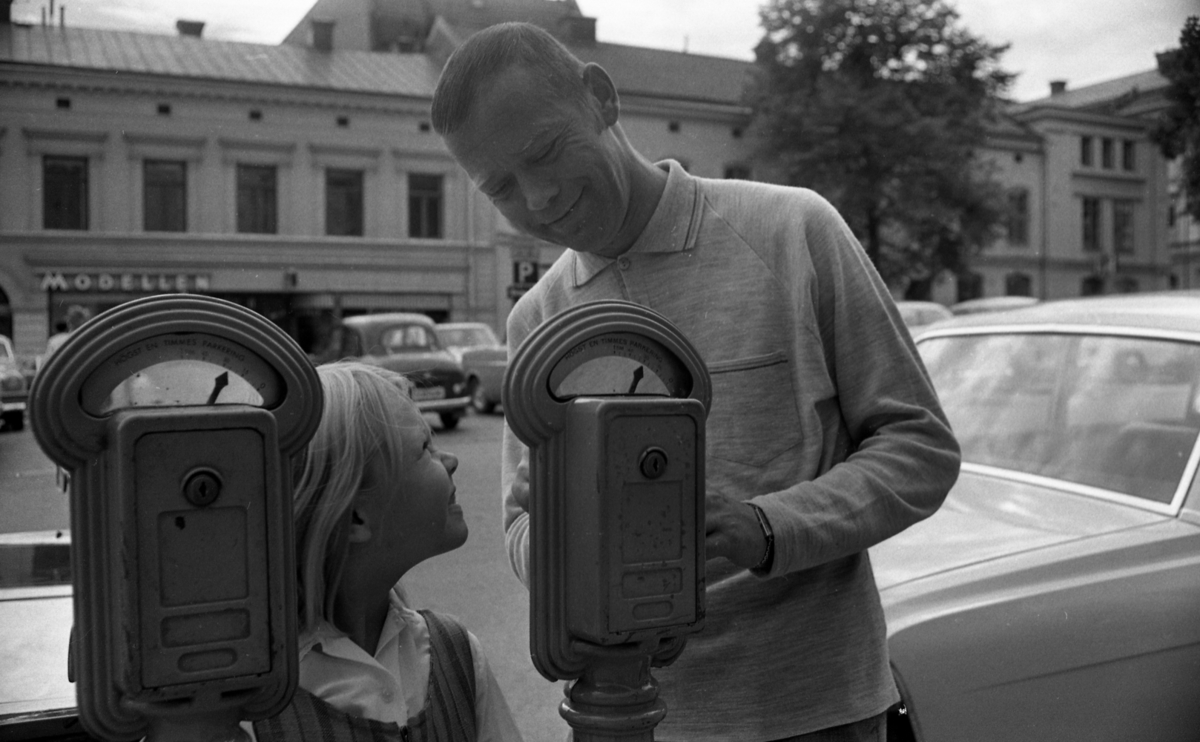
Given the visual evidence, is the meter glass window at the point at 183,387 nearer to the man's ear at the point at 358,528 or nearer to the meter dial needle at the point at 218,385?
the meter dial needle at the point at 218,385

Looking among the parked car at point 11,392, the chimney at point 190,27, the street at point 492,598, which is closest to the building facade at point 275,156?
the chimney at point 190,27

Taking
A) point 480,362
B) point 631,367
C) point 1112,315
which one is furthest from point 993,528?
point 480,362

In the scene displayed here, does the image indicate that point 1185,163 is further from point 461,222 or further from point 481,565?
point 481,565

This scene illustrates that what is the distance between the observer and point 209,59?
5.58ft

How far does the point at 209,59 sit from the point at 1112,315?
224cm

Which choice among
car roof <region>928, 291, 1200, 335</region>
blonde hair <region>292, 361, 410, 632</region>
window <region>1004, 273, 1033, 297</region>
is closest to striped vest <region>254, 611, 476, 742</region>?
blonde hair <region>292, 361, 410, 632</region>

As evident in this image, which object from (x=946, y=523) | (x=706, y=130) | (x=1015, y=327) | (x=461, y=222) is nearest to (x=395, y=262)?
(x=461, y=222)

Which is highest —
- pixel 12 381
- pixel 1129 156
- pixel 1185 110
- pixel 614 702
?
pixel 1129 156

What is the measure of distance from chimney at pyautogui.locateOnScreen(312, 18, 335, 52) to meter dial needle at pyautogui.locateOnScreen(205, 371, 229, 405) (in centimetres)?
106

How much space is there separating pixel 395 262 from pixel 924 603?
1.43 m

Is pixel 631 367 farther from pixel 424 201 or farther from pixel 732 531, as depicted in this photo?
pixel 424 201

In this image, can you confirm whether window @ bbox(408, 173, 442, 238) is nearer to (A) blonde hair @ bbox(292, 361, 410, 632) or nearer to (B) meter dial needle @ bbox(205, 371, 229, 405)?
(A) blonde hair @ bbox(292, 361, 410, 632)

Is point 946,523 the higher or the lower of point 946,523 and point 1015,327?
the lower

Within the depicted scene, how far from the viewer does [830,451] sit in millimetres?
1416
